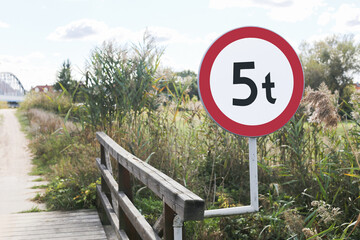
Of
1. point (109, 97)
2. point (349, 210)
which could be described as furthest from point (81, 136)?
point (349, 210)

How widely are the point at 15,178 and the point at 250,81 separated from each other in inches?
287

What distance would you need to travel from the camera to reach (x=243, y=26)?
2482 mm

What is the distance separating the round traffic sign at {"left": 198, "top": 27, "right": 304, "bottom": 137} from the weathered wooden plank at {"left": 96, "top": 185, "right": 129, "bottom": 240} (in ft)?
6.37

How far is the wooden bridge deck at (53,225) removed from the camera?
185 inches

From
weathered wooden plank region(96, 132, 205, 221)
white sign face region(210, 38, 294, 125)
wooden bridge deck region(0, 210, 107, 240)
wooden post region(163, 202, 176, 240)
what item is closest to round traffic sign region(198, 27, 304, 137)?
white sign face region(210, 38, 294, 125)

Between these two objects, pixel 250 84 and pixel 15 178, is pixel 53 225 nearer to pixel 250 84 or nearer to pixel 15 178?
pixel 250 84

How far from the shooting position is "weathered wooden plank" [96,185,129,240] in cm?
400

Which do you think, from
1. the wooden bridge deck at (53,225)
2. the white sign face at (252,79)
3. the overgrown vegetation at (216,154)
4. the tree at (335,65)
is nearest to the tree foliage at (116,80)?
the overgrown vegetation at (216,154)

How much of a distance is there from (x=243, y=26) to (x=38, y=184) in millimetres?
6335

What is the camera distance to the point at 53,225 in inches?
199

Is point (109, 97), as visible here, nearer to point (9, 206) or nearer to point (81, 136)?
point (81, 136)

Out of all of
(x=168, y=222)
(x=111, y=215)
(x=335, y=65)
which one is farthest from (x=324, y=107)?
(x=335, y=65)

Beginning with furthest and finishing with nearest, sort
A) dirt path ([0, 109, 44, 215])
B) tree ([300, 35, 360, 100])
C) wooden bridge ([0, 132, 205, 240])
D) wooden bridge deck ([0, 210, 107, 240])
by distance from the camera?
tree ([300, 35, 360, 100]) → dirt path ([0, 109, 44, 215]) → wooden bridge deck ([0, 210, 107, 240]) → wooden bridge ([0, 132, 205, 240])

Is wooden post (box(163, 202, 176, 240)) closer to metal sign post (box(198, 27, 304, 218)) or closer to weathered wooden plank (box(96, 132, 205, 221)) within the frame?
→ weathered wooden plank (box(96, 132, 205, 221))
